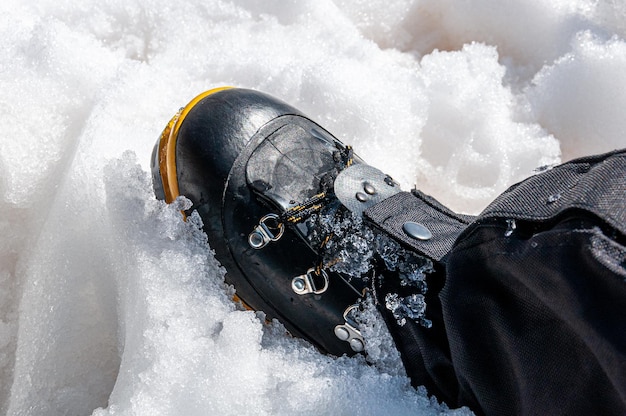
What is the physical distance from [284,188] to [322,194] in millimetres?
62

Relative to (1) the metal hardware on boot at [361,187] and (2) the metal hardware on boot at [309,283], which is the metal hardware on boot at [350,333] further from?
(1) the metal hardware on boot at [361,187]

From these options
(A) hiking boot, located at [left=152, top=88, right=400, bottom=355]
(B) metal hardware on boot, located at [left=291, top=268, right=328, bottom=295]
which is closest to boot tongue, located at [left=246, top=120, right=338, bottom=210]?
(A) hiking boot, located at [left=152, top=88, right=400, bottom=355]

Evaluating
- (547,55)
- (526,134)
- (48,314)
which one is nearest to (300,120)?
(48,314)

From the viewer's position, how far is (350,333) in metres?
0.98

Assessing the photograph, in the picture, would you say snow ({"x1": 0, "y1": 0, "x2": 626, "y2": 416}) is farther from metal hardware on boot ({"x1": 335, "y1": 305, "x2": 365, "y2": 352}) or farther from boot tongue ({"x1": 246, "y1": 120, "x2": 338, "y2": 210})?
boot tongue ({"x1": 246, "y1": 120, "x2": 338, "y2": 210})

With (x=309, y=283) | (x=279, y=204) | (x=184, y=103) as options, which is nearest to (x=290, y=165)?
(x=279, y=204)

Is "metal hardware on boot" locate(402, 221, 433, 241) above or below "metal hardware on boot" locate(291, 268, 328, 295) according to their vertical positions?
above

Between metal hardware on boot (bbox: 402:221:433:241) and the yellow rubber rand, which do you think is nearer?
metal hardware on boot (bbox: 402:221:433:241)

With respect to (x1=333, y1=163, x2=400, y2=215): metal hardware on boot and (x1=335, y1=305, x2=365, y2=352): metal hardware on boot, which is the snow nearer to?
(x1=335, y1=305, x2=365, y2=352): metal hardware on boot

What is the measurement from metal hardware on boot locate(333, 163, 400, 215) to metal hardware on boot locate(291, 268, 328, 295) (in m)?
0.11

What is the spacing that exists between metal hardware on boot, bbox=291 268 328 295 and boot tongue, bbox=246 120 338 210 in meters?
0.11

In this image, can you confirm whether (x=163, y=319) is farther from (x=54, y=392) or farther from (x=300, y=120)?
(x=300, y=120)

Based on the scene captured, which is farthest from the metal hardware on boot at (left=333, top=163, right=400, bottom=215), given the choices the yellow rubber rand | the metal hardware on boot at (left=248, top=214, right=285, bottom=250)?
the yellow rubber rand

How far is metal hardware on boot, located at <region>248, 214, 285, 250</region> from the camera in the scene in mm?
993
